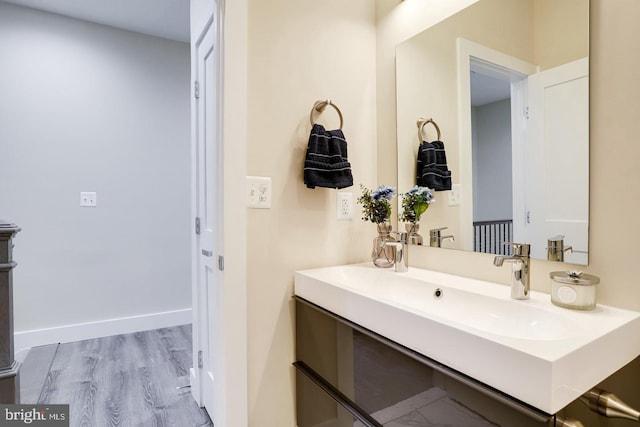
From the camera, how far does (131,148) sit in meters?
3.00

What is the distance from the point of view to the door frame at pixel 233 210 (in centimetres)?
129

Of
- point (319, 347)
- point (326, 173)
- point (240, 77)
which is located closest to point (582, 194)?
point (326, 173)

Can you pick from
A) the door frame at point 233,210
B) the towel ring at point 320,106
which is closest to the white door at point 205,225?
the door frame at point 233,210

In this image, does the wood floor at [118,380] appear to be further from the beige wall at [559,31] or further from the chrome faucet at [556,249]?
the beige wall at [559,31]

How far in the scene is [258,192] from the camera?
1.37 metres

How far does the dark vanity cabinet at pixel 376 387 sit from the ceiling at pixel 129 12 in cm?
250

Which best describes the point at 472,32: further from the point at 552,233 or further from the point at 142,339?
the point at 142,339

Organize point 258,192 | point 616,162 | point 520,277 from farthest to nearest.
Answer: point 258,192, point 520,277, point 616,162

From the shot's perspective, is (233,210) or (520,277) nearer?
(520,277)

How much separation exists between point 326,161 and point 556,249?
85cm

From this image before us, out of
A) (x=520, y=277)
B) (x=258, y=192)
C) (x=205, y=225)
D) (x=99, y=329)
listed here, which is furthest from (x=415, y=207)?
(x=99, y=329)

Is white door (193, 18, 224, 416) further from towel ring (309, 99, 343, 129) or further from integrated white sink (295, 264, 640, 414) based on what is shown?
integrated white sink (295, 264, 640, 414)

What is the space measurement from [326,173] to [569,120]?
2.71 ft

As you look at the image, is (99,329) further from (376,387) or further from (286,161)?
(376,387)
